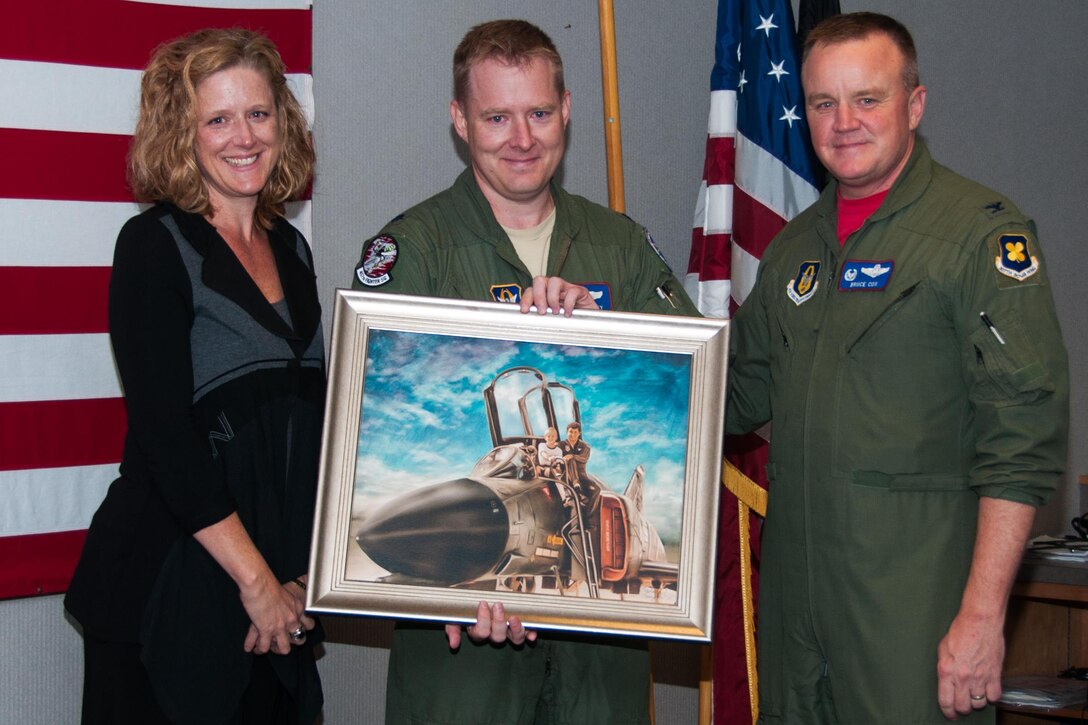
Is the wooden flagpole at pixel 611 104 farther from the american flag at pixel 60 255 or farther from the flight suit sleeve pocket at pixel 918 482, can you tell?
the flight suit sleeve pocket at pixel 918 482

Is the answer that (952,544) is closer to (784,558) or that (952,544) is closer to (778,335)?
(784,558)

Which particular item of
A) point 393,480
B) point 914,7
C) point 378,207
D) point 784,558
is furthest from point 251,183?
point 914,7

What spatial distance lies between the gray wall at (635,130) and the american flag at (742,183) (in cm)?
26

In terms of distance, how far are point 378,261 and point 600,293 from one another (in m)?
0.44

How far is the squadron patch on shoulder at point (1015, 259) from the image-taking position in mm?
1809

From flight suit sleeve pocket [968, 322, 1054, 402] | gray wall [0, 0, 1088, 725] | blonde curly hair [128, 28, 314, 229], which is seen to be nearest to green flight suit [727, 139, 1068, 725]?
flight suit sleeve pocket [968, 322, 1054, 402]

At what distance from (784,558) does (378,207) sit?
1.55 meters

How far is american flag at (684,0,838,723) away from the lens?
2.98 meters

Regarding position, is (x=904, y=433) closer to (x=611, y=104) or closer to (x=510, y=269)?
(x=510, y=269)

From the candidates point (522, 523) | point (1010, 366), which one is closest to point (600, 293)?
point (522, 523)

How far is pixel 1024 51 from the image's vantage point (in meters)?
3.91

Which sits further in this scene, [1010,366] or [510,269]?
[510,269]

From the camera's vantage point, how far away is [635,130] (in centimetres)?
329

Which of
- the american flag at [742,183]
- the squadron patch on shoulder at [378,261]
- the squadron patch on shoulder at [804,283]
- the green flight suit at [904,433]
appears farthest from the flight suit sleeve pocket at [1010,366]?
the american flag at [742,183]
